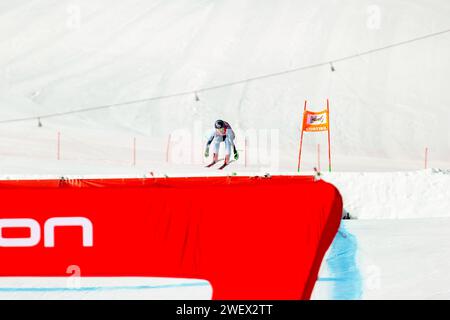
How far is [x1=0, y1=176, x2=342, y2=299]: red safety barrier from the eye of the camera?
490 cm

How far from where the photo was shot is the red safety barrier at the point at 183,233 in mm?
4902

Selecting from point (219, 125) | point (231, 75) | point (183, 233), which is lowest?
point (183, 233)

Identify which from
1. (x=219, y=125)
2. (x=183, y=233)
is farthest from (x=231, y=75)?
(x=183, y=233)

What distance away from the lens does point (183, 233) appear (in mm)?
5074

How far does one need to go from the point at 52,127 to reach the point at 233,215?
28258 millimetres

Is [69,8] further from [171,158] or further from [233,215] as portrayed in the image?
[233,215]

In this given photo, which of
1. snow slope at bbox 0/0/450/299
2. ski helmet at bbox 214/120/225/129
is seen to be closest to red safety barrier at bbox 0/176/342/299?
ski helmet at bbox 214/120/225/129

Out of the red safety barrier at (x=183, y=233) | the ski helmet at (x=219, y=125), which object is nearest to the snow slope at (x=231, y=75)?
the ski helmet at (x=219, y=125)

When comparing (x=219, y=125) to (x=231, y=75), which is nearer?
(x=219, y=125)

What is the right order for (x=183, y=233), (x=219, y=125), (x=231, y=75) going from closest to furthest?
(x=183, y=233) → (x=219, y=125) → (x=231, y=75)

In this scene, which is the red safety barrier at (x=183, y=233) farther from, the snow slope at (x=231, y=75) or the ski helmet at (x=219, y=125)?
the snow slope at (x=231, y=75)

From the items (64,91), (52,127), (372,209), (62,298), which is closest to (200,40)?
Answer: (64,91)

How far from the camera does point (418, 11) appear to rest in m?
43.4

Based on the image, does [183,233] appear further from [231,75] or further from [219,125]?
[231,75]
